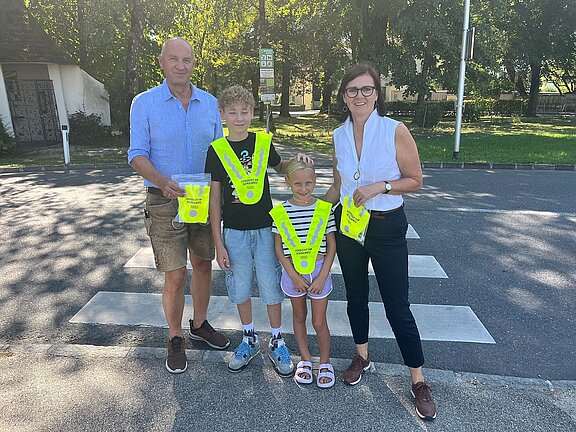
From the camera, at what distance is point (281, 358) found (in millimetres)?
3096

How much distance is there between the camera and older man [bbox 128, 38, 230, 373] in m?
2.82

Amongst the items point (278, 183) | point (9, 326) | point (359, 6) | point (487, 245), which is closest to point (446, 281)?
point (487, 245)

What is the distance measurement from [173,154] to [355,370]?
1.92 meters

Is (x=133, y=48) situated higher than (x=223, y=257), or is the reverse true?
(x=133, y=48)

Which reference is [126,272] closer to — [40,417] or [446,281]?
[40,417]

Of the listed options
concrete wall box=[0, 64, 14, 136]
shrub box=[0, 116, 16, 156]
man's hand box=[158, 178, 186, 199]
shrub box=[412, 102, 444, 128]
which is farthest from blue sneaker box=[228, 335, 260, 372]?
shrub box=[412, 102, 444, 128]

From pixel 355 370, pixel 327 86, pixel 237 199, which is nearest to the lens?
pixel 237 199

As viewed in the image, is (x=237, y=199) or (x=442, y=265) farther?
(x=442, y=265)

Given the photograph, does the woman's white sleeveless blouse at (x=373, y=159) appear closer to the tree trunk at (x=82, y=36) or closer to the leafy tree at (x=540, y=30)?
the tree trunk at (x=82, y=36)

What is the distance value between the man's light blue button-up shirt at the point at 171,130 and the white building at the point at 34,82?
678 inches

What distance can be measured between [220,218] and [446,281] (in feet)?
9.22

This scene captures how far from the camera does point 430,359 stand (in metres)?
3.26

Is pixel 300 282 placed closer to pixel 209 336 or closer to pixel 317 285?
pixel 317 285

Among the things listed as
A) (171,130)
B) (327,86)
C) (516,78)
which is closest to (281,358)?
(171,130)
